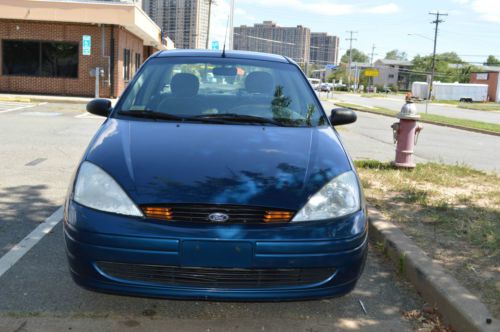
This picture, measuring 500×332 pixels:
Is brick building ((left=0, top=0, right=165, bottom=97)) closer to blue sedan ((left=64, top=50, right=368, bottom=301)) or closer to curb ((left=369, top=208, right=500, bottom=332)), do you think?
curb ((left=369, top=208, right=500, bottom=332))

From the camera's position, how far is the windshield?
391 centimetres

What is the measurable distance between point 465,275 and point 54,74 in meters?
23.4

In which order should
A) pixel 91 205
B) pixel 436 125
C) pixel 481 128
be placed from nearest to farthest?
pixel 91 205, pixel 481 128, pixel 436 125

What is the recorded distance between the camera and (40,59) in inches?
942

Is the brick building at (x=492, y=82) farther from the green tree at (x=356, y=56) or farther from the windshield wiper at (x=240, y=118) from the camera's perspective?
the green tree at (x=356, y=56)

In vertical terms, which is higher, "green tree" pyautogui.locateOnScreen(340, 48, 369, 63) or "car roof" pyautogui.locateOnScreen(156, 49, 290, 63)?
"green tree" pyautogui.locateOnScreen(340, 48, 369, 63)

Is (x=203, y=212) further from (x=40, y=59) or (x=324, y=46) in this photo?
(x=324, y=46)

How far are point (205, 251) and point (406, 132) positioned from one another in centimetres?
550

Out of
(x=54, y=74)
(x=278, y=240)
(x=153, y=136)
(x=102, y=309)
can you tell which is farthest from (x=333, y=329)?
(x=54, y=74)

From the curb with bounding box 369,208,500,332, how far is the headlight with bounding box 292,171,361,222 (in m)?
0.85

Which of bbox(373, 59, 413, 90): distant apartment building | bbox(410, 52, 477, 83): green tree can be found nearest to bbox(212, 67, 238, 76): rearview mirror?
bbox(410, 52, 477, 83): green tree

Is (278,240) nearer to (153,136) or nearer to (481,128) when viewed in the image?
(153,136)

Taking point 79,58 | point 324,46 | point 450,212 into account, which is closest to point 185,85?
point 450,212

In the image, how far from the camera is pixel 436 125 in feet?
71.6
